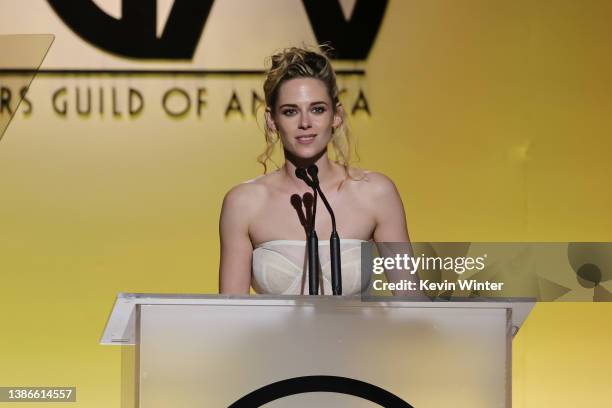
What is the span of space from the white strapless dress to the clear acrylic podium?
1.22m

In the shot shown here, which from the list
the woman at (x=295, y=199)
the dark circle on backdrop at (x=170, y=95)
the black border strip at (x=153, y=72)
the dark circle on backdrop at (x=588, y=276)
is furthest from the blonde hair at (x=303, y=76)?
the dark circle on backdrop at (x=588, y=276)

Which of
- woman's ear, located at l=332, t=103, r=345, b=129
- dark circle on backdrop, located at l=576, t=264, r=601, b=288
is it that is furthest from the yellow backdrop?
dark circle on backdrop, located at l=576, t=264, r=601, b=288

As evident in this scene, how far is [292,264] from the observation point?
3.21 m

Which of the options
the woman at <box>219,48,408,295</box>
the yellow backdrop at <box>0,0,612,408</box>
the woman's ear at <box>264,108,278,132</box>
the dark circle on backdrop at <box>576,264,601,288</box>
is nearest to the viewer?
the dark circle on backdrop at <box>576,264,601,288</box>

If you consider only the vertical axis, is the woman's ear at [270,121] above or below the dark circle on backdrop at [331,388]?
above

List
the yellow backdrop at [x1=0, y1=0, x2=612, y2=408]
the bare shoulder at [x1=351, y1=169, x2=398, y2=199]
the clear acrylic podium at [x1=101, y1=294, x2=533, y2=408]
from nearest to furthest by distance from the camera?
the clear acrylic podium at [x1=101, y1=294, x2=533, y2=408]
the bare shoulder at [x1=351, y1=169, x2=398, y2=199]
the yellow backdrop at [x1=0, y1=0, x2=612, y2=408]

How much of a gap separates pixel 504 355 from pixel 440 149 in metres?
2.08

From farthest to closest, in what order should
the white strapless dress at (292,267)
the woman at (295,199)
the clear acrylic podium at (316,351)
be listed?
the woman at (295,199)
the white strapless dress at (292,267)
the clear acrylic podium at (316,351)

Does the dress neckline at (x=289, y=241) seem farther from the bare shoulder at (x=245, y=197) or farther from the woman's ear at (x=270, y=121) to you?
the woman's ear at (x=270, y=121)

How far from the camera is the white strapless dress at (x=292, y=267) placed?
10.3 feet

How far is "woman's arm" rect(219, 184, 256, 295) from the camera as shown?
3283 millimetres

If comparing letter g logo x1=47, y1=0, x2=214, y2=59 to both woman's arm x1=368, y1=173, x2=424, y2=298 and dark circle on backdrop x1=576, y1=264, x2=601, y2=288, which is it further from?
dark circle on backdrop x1=576, y1=264, x2=601, y2=288

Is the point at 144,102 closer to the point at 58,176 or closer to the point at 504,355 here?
the point at 58,176

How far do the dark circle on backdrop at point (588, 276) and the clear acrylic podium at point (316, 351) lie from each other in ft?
2.29
